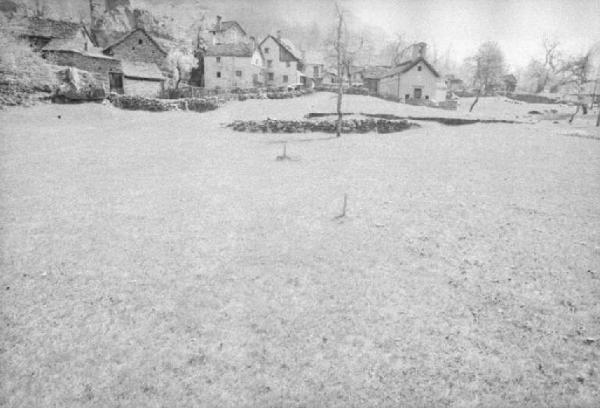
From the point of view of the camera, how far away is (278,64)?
63375mm

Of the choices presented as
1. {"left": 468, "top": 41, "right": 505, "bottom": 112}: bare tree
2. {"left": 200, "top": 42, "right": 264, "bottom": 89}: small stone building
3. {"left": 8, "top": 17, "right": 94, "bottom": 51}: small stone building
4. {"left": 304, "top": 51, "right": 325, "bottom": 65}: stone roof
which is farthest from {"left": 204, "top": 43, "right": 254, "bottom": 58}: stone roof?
{"left": 468, "top": 41, "right": 505, "bottom": 112}: bare tree

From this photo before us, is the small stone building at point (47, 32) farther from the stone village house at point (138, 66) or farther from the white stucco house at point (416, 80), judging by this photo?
the white stucco house at point (416, 80)

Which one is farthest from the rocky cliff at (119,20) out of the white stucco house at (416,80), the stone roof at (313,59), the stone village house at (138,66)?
the white stucco house at (416,80)

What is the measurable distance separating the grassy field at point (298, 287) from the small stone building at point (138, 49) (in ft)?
135

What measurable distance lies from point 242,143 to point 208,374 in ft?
59.4

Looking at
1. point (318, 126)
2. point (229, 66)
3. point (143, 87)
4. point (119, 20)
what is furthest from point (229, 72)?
point (119, 20)

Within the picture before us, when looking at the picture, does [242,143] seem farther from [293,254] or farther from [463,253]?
[463,253]

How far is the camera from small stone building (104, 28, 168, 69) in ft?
156

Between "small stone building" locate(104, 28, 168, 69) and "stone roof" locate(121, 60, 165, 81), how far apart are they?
7.36m

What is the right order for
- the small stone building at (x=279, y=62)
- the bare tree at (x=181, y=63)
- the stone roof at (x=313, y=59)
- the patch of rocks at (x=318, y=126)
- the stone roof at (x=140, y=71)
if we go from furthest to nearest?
the stone roof at (x=313, y=59) → the small stone building at (x=279, y=62) → the bare tree at (x=181, y=63) → the stone roof at (x=140, y=71) → the patch of rocks at (x=318, y=126)

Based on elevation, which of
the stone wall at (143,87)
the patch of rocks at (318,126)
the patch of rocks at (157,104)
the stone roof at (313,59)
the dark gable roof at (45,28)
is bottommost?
the patch of rocks at (318,126)

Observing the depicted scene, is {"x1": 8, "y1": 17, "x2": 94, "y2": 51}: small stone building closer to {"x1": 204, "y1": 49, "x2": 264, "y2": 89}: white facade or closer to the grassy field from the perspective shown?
{"x1": 204, "y1": 49, "x2": 264, "y2": 89}: white facade

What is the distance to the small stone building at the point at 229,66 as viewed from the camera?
54.3 m

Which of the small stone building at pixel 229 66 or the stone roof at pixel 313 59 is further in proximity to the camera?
the stone roof at pixel 313 59
